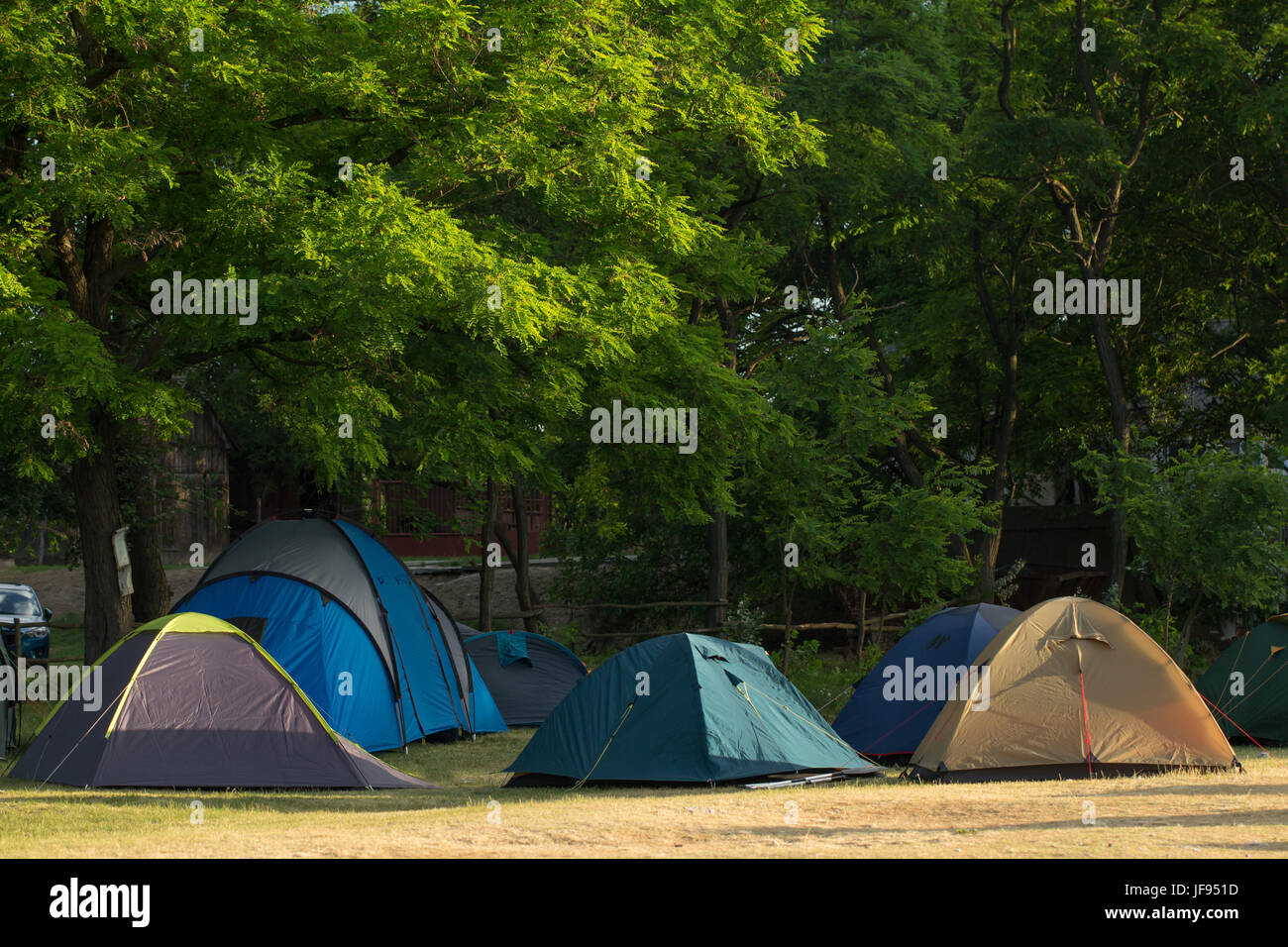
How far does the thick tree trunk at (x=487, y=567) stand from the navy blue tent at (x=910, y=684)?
8963 mm

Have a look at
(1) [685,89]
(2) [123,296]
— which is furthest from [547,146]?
(2) [123,296]

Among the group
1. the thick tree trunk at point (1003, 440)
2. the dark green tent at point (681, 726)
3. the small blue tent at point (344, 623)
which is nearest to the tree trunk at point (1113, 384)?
the thick tree trunk at point (1003, 440)

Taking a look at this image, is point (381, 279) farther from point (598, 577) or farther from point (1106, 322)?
point (1106, 322)

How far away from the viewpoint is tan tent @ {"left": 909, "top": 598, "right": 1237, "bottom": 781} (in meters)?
11.4

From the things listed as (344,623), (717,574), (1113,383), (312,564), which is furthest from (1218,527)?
(312,564)

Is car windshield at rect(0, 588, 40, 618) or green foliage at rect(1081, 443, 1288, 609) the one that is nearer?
green foliage at rect(1081, 443, 1288, 609)

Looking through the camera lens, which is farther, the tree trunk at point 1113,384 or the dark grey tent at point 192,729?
the tree trunk at point 1113,384

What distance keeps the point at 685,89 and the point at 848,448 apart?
20.9ft

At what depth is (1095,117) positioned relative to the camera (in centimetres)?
2211

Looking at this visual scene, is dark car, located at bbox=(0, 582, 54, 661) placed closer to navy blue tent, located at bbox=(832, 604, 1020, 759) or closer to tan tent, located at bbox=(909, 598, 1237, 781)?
navy blue tent, located at bbox=(832, 604, 1020, 759)

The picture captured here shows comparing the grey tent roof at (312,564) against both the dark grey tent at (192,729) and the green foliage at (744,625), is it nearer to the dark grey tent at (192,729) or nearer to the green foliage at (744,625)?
the dark grey tent at (192,729)

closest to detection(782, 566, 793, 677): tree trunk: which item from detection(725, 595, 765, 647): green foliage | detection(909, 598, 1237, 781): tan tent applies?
detection(725, 595, 765, 647): green foliage

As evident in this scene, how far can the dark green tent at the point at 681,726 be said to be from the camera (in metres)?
11.0

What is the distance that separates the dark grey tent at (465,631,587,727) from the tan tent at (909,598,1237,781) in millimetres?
6894
